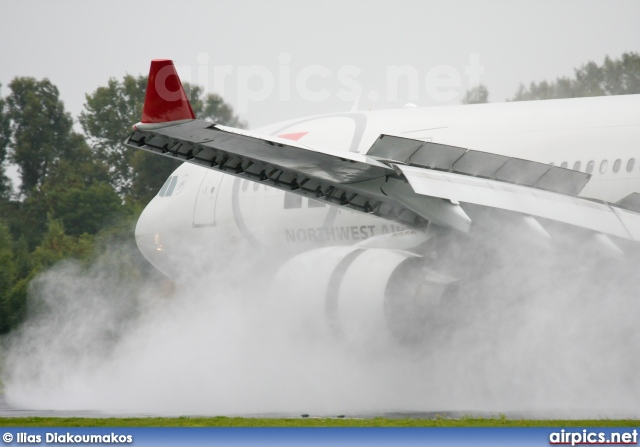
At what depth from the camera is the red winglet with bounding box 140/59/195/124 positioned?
12602 millimetres

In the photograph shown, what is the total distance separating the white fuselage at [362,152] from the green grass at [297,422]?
13.9 feet

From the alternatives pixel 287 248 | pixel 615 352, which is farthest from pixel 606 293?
pixel 287 248

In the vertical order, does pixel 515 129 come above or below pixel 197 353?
above

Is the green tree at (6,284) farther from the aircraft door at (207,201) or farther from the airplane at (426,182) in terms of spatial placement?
the airplane at (426,182)

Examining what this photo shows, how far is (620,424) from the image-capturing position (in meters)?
11.2

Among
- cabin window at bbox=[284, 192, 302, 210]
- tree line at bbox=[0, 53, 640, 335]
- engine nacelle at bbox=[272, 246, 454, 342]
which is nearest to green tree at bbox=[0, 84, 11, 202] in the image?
tree line at bbox=[0, 53, 640, 335]

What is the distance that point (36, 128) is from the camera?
61062 millimetres

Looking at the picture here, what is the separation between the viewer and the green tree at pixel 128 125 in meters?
54.9

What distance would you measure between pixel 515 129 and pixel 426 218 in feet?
11.4

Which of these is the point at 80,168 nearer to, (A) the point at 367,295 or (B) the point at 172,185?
(B) the point at 172,185

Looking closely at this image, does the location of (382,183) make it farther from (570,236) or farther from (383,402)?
(383,402)

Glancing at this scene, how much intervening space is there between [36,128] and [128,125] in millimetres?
4929

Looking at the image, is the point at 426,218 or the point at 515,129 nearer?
the point at 426,218

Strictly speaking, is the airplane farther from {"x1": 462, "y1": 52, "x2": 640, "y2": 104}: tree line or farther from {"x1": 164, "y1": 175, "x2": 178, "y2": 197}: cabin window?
{"x1": 462, "y1": 52, "x2": 640, "y2": 104}: tree line
